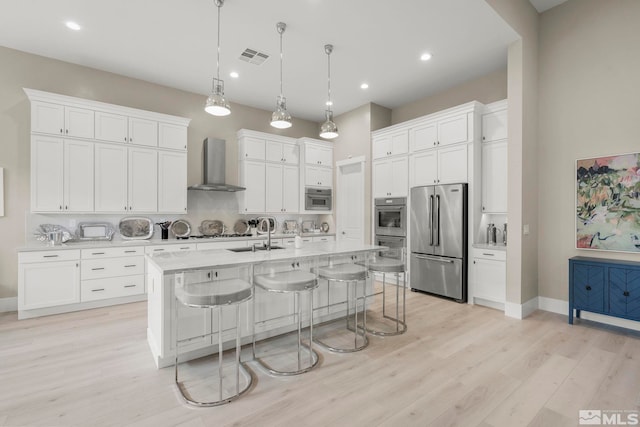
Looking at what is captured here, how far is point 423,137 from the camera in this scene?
5.02 meters

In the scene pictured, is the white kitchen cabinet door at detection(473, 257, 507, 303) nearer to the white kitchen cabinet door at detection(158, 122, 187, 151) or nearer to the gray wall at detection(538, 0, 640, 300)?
the gray wall at detection(538, 0, 640, 300)


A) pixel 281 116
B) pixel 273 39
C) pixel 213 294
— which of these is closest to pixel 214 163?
pixel 273 39

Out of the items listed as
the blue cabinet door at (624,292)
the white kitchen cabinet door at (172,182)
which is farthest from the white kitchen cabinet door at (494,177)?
the white kitchen cabinet door at (172,182)

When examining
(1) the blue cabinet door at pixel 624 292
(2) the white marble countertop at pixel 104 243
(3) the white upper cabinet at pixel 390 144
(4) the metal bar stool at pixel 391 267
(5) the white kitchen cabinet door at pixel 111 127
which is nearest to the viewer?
(1) the blue cabinet door at pixel 624 292

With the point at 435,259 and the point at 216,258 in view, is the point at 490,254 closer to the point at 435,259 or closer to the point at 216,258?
the point at 435,259

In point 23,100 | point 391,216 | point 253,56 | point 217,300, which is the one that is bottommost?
point 217,300

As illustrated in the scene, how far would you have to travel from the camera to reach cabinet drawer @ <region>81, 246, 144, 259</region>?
403cm

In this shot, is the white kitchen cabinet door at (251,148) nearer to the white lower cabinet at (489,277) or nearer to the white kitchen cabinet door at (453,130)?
the white kitchen cabinet door at (453,130)

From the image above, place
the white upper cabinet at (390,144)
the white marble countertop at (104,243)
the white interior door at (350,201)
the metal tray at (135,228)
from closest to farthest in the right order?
1. the white marble countertop at (104,243)
2. the metal tray at (135,228)
3. the white upper cabinet at (390,144)
4. the white interior door at (350,201)

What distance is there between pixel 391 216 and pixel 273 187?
2.36m

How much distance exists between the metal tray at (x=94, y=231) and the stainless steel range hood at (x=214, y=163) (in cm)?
151

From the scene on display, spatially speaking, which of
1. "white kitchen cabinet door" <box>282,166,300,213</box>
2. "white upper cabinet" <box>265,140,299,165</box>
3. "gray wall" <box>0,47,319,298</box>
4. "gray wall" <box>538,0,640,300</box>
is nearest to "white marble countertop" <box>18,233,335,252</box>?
"gray wall" <box>0,47,319,298</box>

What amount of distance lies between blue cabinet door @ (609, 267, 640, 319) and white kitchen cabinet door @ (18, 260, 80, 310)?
20.8ft

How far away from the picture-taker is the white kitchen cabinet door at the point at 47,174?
3.92 m
